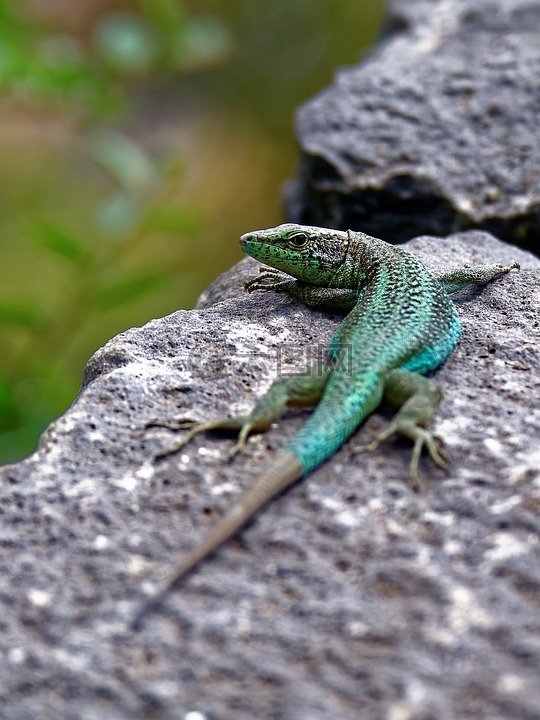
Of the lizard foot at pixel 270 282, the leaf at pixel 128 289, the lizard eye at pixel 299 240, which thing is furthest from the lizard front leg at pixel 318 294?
the leaf at pixel 128 289

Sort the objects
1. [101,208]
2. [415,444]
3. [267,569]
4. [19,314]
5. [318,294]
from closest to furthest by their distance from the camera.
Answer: [267,569] → [415,444] → [318,294] → [19,314] → [101,208]

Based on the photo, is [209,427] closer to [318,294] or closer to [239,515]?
[239,515]

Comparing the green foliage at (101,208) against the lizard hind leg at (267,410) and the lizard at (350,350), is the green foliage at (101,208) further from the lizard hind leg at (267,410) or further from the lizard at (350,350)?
the lizard hind leg at (267,410)

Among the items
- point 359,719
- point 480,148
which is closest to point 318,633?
point 359,719

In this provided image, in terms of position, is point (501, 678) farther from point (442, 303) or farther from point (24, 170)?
point (24, 170)

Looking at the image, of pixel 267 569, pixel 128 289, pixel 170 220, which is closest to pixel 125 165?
pixel 170 220

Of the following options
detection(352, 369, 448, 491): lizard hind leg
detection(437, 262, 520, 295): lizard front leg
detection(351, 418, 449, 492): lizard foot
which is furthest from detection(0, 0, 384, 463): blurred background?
detection(351, 418, 449, 492): lizard foot
